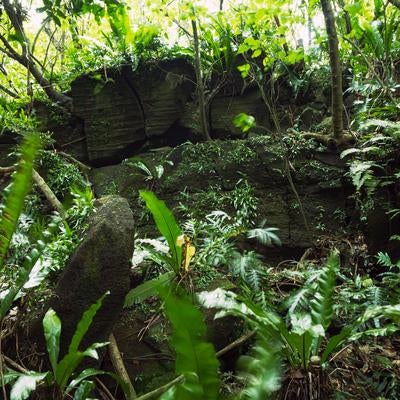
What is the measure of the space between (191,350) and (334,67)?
404 centimetres

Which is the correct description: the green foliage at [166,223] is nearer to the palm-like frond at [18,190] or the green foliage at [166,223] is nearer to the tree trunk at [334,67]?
the palm-like frond at [18,190]

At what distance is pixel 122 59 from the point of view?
5445 mm

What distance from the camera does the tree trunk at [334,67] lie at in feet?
12.8

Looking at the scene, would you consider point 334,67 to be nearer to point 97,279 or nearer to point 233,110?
point 233,110

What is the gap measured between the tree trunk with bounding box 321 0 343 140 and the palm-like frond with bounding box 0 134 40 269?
3817 millimetres

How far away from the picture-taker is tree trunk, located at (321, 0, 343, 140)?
3.92 meters

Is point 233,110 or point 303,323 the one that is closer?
point 303,323

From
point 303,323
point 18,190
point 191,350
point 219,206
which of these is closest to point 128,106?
point 219,206

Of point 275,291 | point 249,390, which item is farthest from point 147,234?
point 249,390

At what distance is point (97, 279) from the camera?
2.63 metres

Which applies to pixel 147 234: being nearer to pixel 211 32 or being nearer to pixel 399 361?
pixel 399 361

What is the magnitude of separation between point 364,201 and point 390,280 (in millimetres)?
1385

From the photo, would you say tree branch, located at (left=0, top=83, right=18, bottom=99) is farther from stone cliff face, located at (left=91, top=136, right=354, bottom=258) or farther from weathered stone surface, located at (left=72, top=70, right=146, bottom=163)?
stone cliff face, located at (left=91, top=136, right=354, bottom=258)

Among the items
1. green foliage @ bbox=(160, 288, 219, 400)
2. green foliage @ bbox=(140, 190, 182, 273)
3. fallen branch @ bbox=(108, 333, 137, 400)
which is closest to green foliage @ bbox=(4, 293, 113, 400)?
fallen branch @ bbox=(108, 333, 137, 400)
